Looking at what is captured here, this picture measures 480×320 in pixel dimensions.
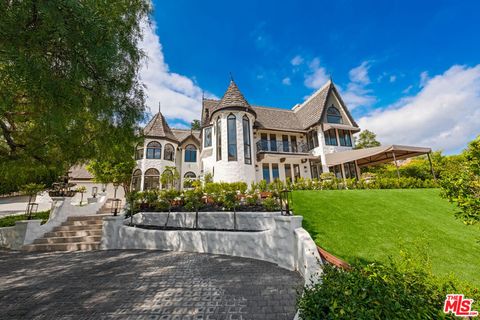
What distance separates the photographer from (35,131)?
6.86m

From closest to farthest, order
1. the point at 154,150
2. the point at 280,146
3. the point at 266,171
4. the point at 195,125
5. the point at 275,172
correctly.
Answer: the point at 266,171
the point at 275,172
the point at 280,146
the point at 154,150
the point at 195,125

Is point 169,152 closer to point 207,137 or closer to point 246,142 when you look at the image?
point 207,137

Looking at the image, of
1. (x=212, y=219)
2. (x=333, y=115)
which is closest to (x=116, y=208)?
(x=212, y=219)

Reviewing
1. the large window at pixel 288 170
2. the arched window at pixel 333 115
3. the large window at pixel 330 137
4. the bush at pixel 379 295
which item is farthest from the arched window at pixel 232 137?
the bush at pixel 379 295

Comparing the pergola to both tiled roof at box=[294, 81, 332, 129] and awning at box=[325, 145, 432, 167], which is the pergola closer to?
awning at box=[325, 145, 432, 167]

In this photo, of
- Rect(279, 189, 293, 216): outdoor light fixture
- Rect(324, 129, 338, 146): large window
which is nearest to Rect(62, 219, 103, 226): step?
Rect(279, 189, 293, 216): outdoor light fixture

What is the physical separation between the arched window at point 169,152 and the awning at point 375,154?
1621 cm

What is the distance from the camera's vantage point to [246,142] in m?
16.7

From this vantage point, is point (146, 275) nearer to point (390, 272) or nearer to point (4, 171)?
point (390, 272)

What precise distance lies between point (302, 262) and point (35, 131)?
9.38 m

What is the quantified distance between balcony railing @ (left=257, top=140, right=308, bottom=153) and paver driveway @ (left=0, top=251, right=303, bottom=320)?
45.1ft

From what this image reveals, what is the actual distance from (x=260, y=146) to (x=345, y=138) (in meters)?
9.17

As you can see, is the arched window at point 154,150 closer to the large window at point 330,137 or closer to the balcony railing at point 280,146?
the balcony railing at point 280,146

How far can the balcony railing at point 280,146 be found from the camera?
1954 cm
